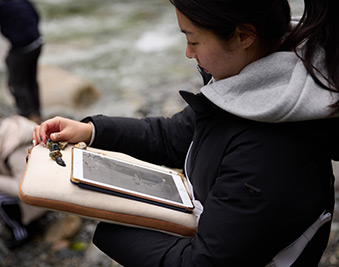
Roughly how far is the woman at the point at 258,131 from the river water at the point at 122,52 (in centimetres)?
404

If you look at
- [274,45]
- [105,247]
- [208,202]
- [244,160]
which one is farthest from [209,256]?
[274,45]

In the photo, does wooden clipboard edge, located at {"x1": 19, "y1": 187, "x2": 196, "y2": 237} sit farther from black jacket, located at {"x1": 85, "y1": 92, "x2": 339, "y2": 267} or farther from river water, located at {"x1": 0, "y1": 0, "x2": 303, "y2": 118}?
river water, located at {"x1": 0, "y1": 0, "x2": 303, "y2": 118}

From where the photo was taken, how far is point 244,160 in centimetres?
116

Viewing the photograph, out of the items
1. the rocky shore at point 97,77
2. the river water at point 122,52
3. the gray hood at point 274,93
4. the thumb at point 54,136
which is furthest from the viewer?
the river water at point 122,52

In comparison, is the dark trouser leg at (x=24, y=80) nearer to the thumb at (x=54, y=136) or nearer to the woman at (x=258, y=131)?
the thumb at (x=54, y=136)

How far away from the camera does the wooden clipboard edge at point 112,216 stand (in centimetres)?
128

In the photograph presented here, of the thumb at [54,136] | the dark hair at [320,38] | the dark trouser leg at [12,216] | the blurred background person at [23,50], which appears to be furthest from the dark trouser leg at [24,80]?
the dark hair at [320,38]

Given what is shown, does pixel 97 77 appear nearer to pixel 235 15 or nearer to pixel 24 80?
pixel 24 80

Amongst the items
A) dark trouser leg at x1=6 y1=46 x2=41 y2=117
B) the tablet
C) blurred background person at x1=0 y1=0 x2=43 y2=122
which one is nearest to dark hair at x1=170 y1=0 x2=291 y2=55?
the tablet

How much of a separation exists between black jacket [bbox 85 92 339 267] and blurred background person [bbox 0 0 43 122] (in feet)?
12.5

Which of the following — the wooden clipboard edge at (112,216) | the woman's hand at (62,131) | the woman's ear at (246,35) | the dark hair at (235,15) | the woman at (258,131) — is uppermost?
the dark hair at (235,15)

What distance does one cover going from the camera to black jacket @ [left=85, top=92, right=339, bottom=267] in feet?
3.76

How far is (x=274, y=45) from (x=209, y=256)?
1.99ft

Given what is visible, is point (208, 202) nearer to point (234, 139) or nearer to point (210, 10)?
point (234, 139)
